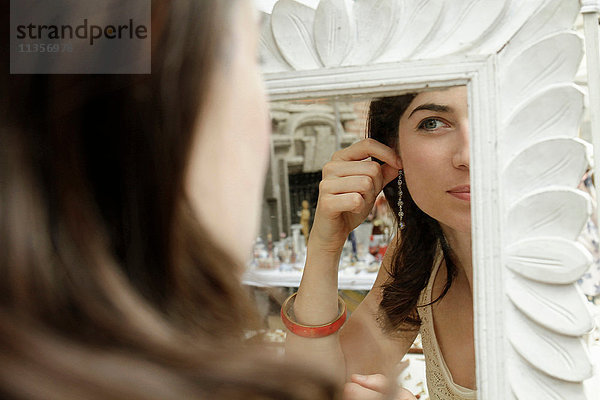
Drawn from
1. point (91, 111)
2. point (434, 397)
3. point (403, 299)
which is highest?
point (91, 111)

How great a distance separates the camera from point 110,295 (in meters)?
0.27

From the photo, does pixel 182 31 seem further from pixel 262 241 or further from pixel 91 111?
pixel 262 241

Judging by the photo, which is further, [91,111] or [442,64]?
[442,64]

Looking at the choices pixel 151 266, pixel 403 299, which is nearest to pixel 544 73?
pixel 403 299

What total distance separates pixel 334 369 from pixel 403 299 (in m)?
0.10

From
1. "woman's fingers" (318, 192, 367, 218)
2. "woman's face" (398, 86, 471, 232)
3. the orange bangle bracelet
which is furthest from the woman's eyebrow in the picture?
the orange bangle bracelet

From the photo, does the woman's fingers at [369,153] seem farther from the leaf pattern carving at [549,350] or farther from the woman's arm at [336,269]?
the leaf pattern carving at [549,350]

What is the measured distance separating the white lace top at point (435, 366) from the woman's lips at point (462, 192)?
72 mm

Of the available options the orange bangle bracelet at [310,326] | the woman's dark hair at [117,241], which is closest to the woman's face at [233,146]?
the woman's dark hair at [117,241]

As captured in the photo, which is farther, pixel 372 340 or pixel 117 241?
pixel 372 340

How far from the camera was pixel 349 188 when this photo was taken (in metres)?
0.46

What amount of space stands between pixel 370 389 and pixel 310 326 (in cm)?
9

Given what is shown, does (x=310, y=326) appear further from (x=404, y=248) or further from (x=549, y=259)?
(x=549, y=259)

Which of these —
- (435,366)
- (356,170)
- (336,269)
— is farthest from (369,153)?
(435,366)
